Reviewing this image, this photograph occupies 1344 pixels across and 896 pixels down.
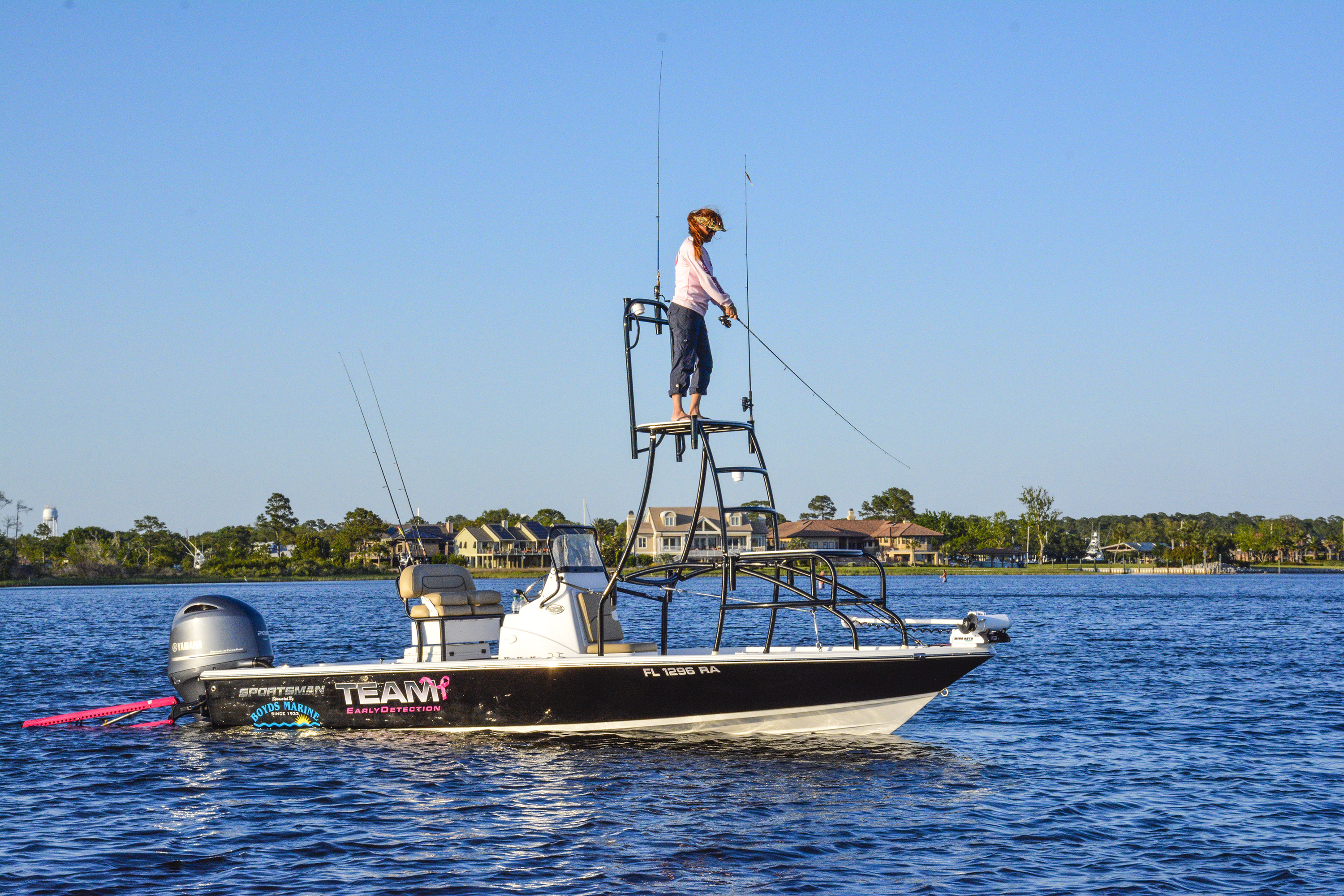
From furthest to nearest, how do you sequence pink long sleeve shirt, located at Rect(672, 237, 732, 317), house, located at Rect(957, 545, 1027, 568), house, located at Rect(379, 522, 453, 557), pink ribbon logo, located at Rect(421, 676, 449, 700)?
house, located at Rect(957, 545, 1027, 568) → house, located at Rect(379, 522, 453, 557) → pink ribbon logo, located at Rect(421, 676, 449, 700) → pink long sleeve shirt, located at Rect(672, 237, 732, 317)

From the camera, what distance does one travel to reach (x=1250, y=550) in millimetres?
171750

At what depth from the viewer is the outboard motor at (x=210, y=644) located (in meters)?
14.2

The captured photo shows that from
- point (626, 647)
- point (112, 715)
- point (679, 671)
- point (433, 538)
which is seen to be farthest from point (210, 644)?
point (433, 538)

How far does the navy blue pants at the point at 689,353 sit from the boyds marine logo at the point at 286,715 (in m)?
5.89

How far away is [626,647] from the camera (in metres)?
13.3

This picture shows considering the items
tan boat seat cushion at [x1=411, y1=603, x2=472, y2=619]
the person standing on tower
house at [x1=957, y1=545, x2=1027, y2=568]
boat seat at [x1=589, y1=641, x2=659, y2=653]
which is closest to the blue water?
boat seat at [x1=589, y1=641, x2=659, y2=653]

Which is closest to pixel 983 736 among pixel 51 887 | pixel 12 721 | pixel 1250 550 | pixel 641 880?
pixel 641 880

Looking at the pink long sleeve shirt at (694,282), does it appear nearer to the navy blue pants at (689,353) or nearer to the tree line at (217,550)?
the navy blue pants at (689,353)

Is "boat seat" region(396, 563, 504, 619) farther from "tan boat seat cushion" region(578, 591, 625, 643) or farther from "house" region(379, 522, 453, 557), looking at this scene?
"house" region(379, 522, 453, 557)

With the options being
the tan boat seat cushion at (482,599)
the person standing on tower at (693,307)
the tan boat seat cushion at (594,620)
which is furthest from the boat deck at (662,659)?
the person standing on tower at (693,307)

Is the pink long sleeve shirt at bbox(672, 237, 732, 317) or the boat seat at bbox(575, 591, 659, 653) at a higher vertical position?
the pink long sleeve shirt at bbox(672, 237, 732, 317)

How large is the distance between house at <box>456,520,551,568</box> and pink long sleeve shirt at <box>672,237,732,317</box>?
121 metres

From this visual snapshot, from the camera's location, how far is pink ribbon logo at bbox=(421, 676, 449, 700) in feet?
44.0

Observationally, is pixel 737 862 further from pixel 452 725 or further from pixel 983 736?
pixel 983 736
